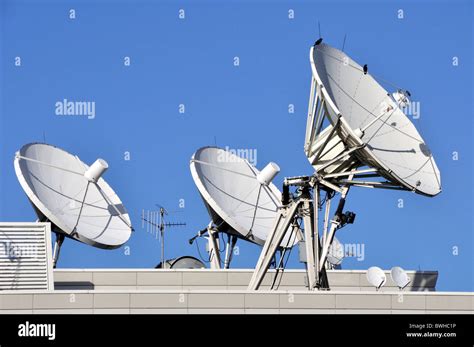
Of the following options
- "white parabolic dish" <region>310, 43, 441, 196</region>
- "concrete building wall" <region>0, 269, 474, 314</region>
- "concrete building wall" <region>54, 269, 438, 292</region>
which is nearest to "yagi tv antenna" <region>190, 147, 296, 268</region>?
"concrete building wall" <region>54, 269, 438, 292</region>

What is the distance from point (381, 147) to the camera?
7669 centimetres

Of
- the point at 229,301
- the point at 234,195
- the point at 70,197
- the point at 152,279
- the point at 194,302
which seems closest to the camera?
the point at 194,302

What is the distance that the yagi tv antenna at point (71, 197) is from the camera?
8494cm

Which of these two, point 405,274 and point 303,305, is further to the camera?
point 405,274

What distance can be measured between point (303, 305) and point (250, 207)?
21194 mm

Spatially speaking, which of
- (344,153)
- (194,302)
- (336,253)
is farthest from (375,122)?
(336,253)

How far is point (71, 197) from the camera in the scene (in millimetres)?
87688

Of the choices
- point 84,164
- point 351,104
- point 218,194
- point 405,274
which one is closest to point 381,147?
point 351,104

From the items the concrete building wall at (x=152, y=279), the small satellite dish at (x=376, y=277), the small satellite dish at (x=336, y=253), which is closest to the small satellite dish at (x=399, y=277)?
the small satellite dish at (x=376, y=277)

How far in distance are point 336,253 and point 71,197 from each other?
19.2 metres

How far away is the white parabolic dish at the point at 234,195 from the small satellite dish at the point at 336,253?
5.48 m

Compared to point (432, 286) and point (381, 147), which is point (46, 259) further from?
point (432, 286)

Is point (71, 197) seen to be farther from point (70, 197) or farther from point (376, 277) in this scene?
point (376, 277)
